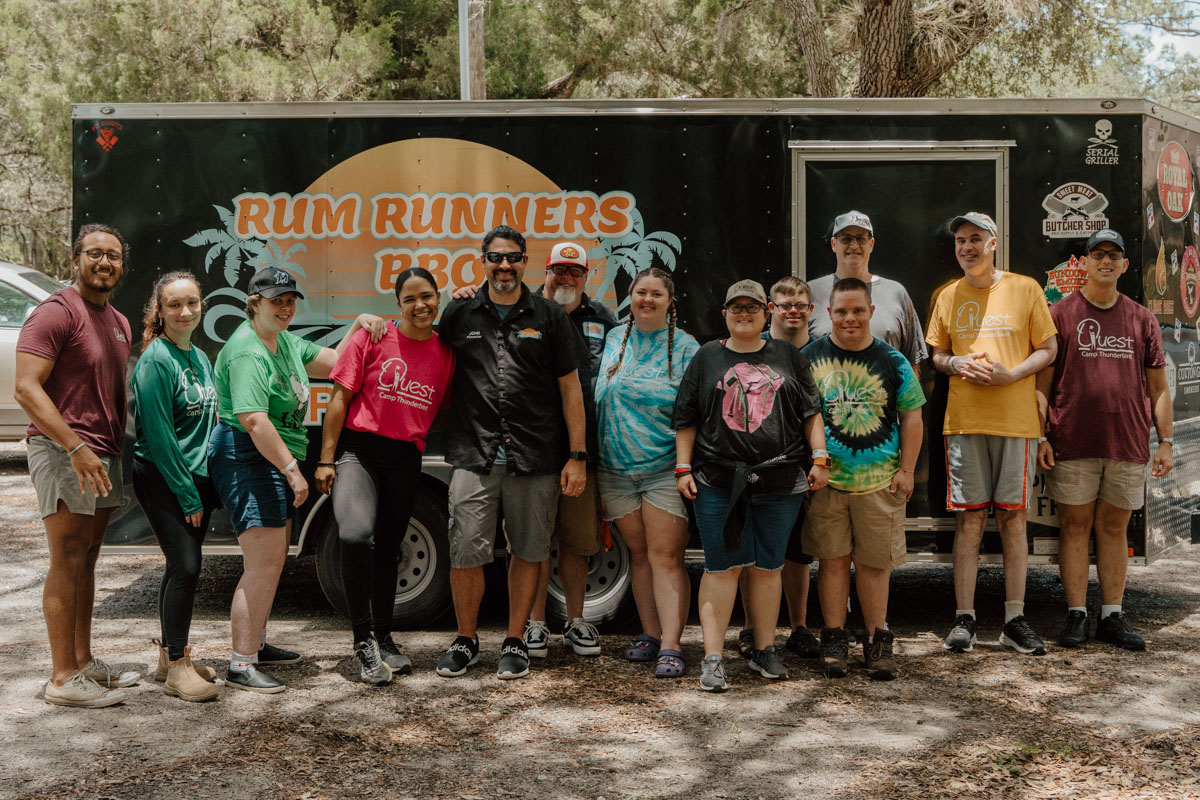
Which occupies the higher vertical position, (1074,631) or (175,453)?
(175,453)

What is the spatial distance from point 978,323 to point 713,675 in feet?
6.98

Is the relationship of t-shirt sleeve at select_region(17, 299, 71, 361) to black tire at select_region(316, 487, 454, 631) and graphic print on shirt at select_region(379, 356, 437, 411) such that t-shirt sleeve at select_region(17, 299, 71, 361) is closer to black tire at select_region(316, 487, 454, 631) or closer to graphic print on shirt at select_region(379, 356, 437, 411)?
graphic print on shirt at select_region(379, 356, 437, 411)

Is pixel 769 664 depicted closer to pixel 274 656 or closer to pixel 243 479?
pixel 274 656

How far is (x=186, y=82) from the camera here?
50.1 ft

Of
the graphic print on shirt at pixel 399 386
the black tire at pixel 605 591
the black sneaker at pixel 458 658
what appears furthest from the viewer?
the black tire at pixel 605 591

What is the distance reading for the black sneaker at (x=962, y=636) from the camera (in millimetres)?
5367

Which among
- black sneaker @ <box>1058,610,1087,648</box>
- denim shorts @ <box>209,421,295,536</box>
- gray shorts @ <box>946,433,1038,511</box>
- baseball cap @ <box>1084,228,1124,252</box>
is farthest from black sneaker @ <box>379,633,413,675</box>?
baseball cap @ <box>1084,228,1124,252</box>

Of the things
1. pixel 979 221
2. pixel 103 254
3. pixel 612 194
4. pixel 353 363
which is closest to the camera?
pixel 103 254

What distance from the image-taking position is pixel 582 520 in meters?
5.17

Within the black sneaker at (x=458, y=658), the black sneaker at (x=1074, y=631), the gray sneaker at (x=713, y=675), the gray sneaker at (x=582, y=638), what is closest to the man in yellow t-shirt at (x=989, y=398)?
the black sneaker at (x=1074, y=631)

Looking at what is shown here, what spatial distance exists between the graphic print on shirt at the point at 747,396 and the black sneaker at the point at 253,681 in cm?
224

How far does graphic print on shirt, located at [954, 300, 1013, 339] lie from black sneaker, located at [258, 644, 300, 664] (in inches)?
139

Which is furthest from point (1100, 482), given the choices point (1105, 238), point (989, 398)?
point (1105, 238)

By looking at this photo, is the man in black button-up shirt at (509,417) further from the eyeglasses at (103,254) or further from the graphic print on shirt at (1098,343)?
the graphic print on shirt at (1098,343)
